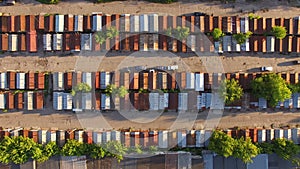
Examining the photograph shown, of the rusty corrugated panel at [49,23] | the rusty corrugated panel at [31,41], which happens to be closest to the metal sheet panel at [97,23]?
the rusty corrugated panel at [49,23]

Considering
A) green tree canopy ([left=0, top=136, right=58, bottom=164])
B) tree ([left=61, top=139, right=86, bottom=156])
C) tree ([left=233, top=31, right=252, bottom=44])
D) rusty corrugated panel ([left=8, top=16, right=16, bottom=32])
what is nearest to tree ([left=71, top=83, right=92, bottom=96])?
tree ([left=61, top=139, right=86, bottom=156])

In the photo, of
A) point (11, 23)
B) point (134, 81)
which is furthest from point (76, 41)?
point (134, 81)

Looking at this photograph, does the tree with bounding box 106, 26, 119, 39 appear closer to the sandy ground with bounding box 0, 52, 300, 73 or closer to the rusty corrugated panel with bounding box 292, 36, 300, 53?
the sandy ground with bounding box 0, 52, 300, 73

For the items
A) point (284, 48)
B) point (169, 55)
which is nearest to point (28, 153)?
point (169, 55)

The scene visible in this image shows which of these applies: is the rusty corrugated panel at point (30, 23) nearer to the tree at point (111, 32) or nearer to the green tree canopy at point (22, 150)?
the tree at point (111, 32)

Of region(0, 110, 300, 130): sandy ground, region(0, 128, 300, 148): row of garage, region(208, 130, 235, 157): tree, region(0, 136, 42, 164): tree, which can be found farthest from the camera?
region(0, 110, 300, 130): sandy ground

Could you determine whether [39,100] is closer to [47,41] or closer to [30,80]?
[30,80]
